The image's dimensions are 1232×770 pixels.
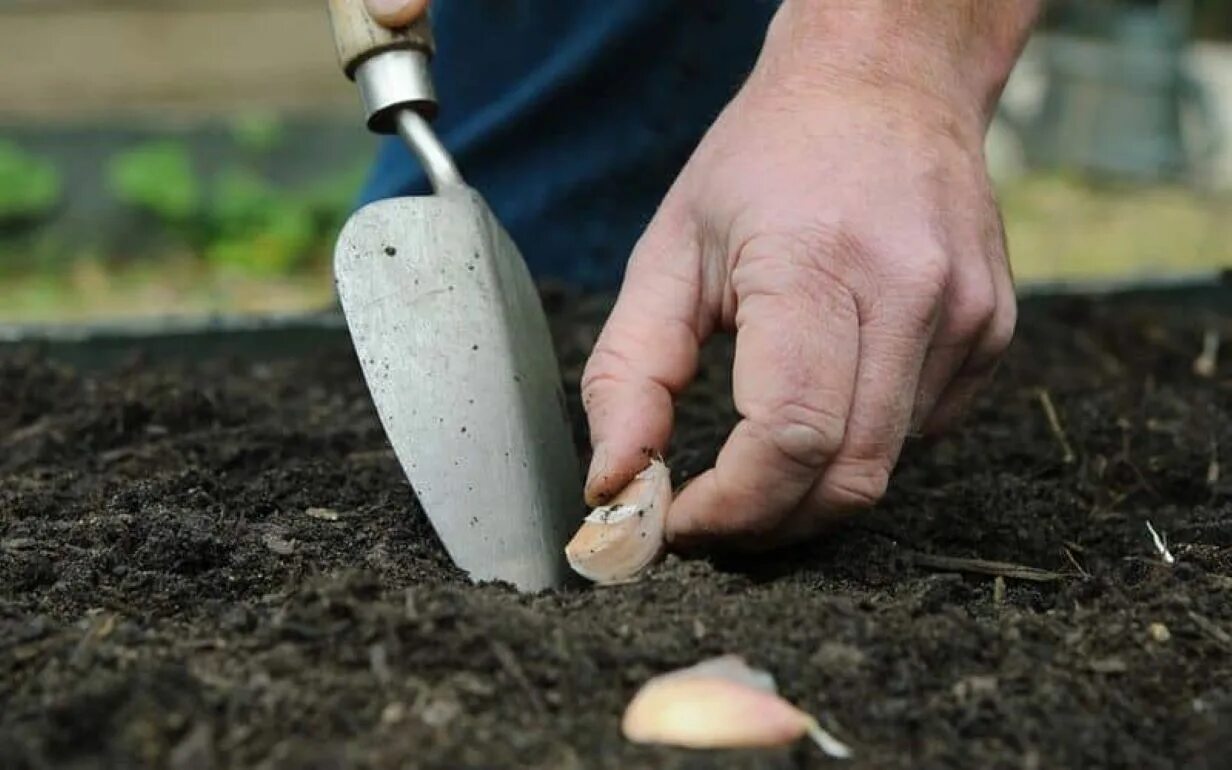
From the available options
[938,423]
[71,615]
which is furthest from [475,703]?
[938,423]

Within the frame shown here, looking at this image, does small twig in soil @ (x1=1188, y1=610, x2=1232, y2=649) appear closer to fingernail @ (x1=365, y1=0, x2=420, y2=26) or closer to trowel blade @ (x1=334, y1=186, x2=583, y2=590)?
trowel blade @ (x1=334, y1=186, x2=583, y2=590)

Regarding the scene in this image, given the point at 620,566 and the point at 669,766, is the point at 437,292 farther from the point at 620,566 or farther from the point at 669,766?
the point at 669,766

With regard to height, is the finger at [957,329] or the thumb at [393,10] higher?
the thumb at [393,10]

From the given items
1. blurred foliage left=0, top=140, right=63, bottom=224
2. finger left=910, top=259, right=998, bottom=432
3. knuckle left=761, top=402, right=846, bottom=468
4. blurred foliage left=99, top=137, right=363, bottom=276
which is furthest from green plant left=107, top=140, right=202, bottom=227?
knuckle left=761, top=402, right=846, bottom=468

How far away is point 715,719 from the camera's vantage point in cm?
97

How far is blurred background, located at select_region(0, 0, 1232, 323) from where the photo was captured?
14.5 ft

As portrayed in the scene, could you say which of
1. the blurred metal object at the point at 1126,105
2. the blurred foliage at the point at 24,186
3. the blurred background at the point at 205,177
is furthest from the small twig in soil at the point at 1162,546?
the blurred metal object at the point at 1126,105

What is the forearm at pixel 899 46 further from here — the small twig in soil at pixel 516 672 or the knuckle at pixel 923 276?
the small twig in soil at pixel 516 672

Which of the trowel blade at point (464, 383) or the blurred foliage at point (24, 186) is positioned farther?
the blurred foliage at point (24, 186)

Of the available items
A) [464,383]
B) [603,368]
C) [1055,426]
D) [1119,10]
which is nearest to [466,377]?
[464,383]

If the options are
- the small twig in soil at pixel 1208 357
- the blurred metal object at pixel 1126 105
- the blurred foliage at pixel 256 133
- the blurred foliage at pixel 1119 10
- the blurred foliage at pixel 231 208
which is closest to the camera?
the small twig in soil at pixel 1208 357

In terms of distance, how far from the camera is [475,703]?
100 cm

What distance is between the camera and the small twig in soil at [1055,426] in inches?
73.3

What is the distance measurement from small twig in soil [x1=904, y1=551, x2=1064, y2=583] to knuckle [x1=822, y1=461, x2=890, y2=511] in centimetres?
12
